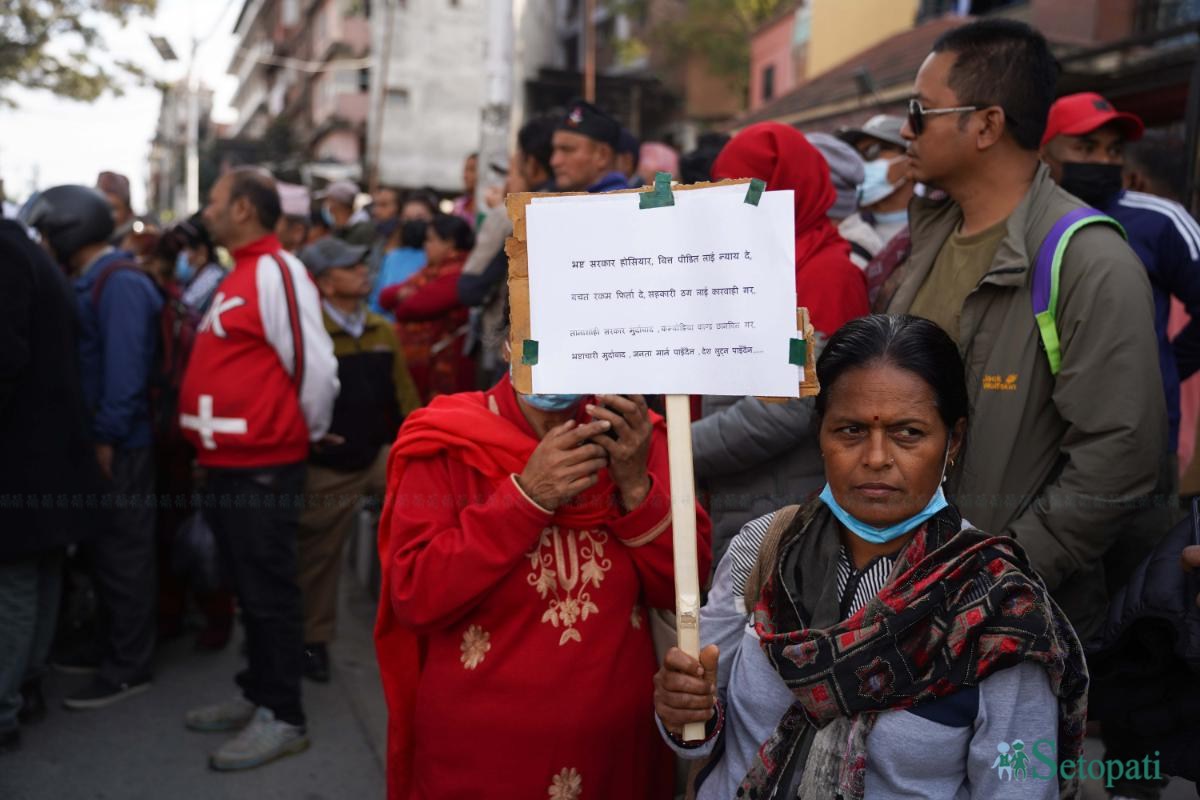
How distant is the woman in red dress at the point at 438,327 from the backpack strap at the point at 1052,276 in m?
3.65

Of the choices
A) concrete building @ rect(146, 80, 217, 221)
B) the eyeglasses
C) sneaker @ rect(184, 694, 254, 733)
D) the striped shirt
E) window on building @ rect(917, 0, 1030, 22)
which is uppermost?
concrete building @ rect(146, 80, 217, 221)

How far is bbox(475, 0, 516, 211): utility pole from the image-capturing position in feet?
21.7

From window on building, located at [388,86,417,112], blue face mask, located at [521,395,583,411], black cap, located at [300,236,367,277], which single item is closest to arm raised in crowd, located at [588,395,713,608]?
blue face mask, located at [521,395,583,411]

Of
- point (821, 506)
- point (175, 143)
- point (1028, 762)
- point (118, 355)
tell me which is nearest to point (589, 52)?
point (118, 355)

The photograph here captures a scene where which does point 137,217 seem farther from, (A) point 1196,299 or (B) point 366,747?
(A) point 1196,299

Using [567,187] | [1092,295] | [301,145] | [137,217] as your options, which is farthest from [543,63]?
[1092,295]

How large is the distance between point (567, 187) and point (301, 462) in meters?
1.69

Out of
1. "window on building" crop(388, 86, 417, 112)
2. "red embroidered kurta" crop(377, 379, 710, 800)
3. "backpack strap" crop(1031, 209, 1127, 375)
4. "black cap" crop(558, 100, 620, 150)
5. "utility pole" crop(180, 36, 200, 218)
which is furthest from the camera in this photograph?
"window on building" crop(388, 86, 417, 112)

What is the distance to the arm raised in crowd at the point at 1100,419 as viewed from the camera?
2.39 metres

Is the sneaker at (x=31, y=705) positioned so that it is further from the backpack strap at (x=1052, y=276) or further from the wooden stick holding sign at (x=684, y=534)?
the backpack strap at (x=1052, y=276)

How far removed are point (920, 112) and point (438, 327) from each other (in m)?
3.76

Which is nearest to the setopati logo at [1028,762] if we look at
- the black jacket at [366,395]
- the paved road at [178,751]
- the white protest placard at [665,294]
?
the white protest placard at [665,294]

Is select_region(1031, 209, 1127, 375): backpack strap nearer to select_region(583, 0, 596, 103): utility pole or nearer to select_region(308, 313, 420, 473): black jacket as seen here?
select_region(308, 313, 420, 473): black jacket

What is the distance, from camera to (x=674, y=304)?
195cm
